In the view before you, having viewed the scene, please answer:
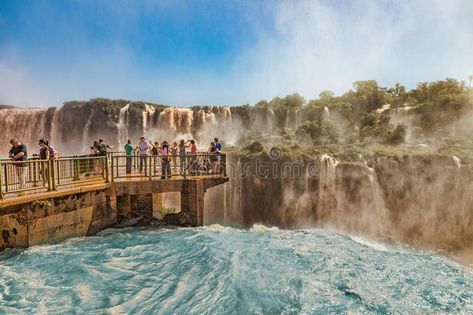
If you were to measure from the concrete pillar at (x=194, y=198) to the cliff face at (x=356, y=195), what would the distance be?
9.03 metres

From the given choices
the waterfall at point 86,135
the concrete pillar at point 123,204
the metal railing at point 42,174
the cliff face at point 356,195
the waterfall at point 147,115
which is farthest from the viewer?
the waterfall at point 86,135

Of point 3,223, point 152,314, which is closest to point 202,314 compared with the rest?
point 152,314

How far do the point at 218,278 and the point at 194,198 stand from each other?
17.9ft

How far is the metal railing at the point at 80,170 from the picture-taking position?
1059cm

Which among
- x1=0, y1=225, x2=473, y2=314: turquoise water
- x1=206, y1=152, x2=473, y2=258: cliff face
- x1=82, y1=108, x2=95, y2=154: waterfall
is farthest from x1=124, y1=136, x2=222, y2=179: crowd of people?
x1=82, y1=108, x2=95, y2=154: waterfall

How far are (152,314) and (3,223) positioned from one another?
575 centimetres

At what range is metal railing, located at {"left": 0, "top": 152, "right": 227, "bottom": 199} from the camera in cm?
1059

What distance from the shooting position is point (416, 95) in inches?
1973

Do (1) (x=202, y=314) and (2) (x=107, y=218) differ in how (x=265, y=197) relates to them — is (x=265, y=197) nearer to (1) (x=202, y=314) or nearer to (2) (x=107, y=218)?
(2) (x=107, y=218)

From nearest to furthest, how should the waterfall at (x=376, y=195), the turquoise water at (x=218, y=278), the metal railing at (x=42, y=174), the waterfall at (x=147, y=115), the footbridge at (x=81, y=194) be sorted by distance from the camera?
the turquoise water at (x=218, y=278) < the footbridge at (x=81, y=194) < the metal railing at (x=42, y=174) < the waterfall at (x=376, y=195) < the waterfall at (x=147, y=115)

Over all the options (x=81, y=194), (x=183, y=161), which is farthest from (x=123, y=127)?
(x=81, y=194)

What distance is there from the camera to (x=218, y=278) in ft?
29.4

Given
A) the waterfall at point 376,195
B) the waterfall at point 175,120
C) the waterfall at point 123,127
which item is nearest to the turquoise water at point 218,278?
the waterfall at point 376,195

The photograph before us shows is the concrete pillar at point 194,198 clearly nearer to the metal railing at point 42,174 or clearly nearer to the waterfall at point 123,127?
the metal railing at point 42,174
